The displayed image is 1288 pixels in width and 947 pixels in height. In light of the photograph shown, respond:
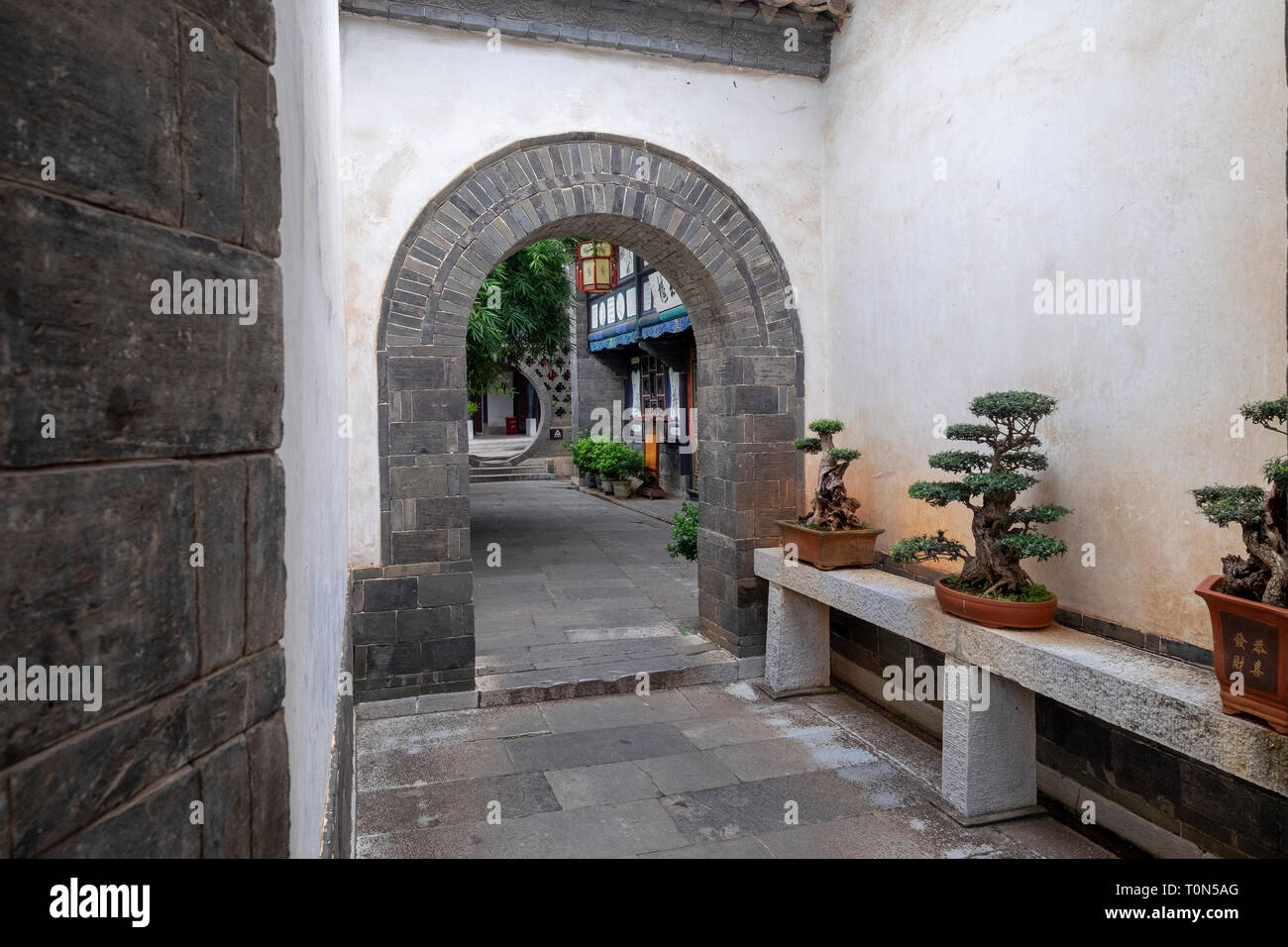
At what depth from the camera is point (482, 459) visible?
18.7m

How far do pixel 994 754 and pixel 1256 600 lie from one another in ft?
4.66

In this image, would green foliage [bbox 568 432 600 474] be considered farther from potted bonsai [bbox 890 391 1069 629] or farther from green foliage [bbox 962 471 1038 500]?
green foliage [bbox 962 471 1038 500]

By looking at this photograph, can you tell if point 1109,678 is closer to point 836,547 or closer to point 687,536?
point 836,547

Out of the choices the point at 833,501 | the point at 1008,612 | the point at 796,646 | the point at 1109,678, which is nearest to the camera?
the point at 1109,678

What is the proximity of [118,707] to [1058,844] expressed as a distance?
3.45 m

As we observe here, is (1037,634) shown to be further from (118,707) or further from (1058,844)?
(118,707)

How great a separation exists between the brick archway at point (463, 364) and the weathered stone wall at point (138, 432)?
343 cm

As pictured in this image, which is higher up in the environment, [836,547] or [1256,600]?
[1256,600]

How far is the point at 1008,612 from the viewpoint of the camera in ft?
10.7

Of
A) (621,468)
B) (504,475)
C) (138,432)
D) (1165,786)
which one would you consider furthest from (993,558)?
(504,475)

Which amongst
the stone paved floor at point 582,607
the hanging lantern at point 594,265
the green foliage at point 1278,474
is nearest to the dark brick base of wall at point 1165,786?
the green foliage at point 1278,474

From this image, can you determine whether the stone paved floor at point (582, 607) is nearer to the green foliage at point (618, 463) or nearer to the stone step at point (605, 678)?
the stone step at point (605, 678)
